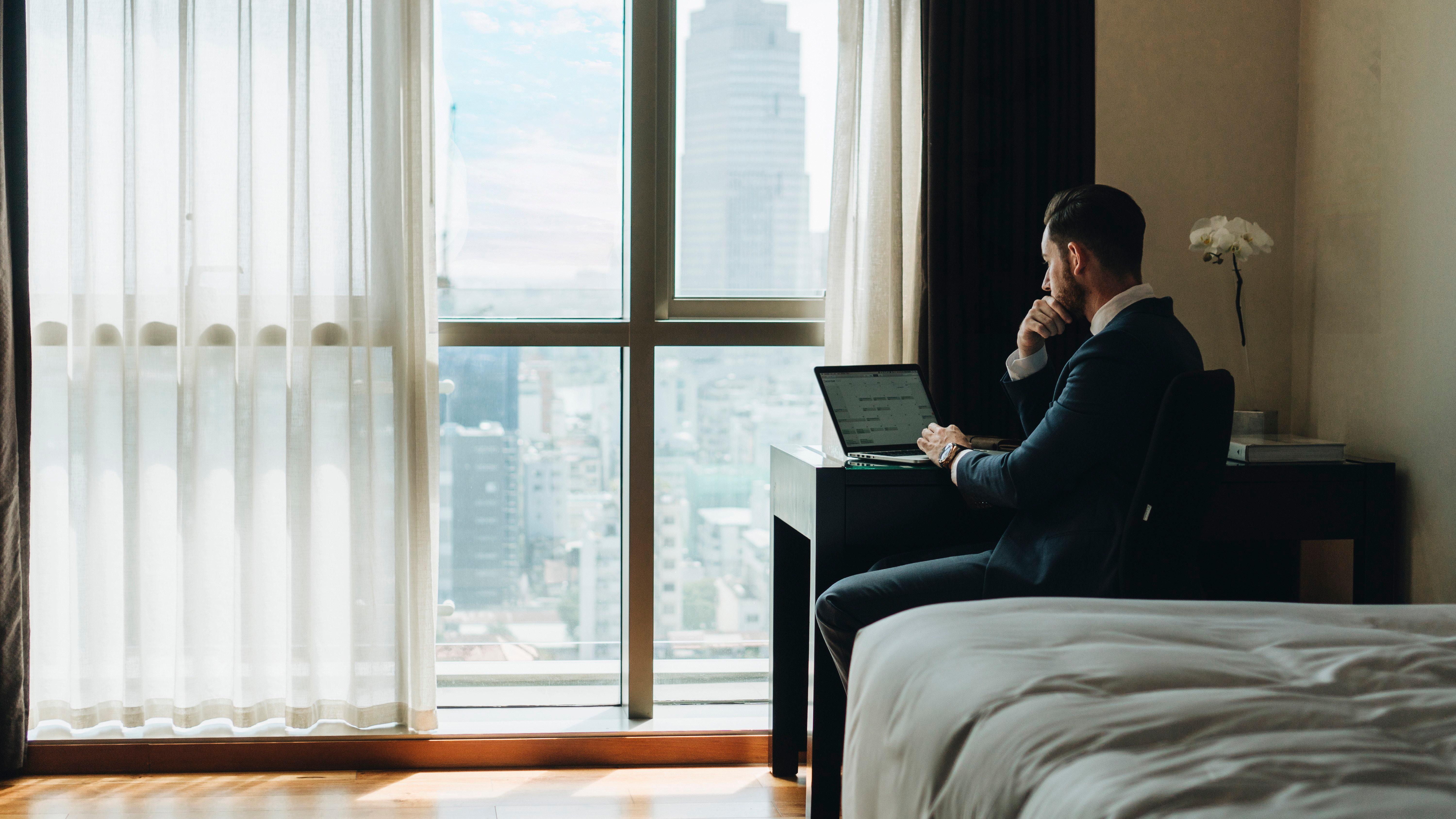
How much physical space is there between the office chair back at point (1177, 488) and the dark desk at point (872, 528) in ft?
1.31

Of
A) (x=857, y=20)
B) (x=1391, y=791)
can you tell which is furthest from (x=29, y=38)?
(x=1391, y=791)

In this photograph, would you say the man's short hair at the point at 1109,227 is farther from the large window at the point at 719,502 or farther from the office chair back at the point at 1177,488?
the large window at the point at 719,502

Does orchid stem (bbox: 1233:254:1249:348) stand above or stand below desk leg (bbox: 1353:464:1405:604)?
above

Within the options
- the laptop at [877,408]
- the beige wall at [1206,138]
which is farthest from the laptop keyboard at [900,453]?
the beige wall at [1206,138]

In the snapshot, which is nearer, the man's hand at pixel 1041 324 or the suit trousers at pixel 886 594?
the suit trousers at pixel 886 594

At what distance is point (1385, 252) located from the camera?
2205mm

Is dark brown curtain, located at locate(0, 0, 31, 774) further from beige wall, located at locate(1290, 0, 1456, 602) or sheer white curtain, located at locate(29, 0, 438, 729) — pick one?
beige wall, located at locate(1290, 0, 1456, 602)

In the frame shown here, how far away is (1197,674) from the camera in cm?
92

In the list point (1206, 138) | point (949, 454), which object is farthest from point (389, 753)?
point (1206, 138)

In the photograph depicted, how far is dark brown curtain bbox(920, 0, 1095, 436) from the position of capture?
2326 mm

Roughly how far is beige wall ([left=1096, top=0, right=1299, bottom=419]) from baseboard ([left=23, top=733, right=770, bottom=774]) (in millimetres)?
1641

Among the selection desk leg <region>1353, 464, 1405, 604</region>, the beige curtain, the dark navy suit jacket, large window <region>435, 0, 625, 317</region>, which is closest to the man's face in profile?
the dark navy suit jacket

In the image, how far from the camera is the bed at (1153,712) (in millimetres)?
691

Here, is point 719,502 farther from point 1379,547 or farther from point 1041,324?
point 1379,547
